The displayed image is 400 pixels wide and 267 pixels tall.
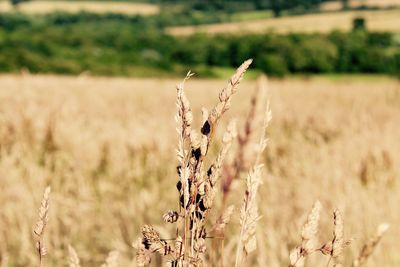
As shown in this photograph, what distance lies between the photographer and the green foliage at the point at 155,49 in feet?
140

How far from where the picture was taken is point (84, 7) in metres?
75.2

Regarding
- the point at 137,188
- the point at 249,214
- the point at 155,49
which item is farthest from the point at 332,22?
the point at 249,214

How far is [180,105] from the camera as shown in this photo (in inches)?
25.5

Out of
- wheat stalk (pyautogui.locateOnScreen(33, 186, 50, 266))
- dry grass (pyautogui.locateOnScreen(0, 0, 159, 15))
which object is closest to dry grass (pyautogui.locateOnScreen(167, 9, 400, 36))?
dry grass (pyautogui.locateOnScreen(0, 0, 159, 15))

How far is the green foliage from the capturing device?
4278cm

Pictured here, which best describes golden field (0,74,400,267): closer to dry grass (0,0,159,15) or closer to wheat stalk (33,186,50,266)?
wheat stalk (33,186,50,266)

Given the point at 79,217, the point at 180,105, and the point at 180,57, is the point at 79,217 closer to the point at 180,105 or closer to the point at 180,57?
the point at 180,105

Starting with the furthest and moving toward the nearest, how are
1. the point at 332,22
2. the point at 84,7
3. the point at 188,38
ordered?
the point at 84,7, the point at 188,38, the point at 332,22

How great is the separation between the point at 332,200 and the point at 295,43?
44908 millimetres

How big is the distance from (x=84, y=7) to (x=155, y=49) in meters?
15.3

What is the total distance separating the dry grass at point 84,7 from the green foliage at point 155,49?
1446mm

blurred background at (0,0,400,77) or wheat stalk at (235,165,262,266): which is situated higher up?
blurred background at (0,0,400,77)

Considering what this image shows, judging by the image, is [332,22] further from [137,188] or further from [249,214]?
[249,214]

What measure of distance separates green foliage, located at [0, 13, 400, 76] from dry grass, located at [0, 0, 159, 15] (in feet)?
4.74
